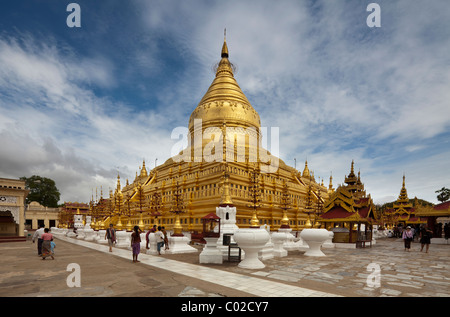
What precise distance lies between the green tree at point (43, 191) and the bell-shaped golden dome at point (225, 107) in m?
60.8

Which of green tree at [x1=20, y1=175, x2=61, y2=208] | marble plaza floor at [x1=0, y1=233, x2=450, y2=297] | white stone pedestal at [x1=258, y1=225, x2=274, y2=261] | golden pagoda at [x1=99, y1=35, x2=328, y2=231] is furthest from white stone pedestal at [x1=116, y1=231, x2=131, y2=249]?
green tree at [x1=20, y1=175, x2=61, y2=208]

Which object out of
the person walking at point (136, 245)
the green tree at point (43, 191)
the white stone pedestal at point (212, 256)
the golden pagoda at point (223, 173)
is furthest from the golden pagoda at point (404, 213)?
the green tree at point (43, 191)

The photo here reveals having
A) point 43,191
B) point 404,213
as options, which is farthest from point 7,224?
point 404,213

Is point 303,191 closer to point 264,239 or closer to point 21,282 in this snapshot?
point 264,239

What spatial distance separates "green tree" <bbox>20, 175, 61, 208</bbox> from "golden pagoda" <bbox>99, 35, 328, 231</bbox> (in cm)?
4781

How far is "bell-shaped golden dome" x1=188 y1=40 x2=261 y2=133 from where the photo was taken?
40.4 metres

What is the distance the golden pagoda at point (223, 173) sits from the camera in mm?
28062

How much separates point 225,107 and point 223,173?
16.6 m

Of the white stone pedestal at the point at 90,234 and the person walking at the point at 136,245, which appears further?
the white stone pedestal at the point at 90,234

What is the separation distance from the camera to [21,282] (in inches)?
309

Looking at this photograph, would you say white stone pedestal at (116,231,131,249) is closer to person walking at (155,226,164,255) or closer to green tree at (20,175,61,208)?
person walking at (155,226,164,255)

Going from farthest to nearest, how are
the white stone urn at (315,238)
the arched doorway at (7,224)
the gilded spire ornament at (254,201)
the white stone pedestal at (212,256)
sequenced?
the arched doorway at (7,224) → the gilded spire ornament at (254,201) → the white stone urn at (315,238) → the white stone pedestal at (212,256)

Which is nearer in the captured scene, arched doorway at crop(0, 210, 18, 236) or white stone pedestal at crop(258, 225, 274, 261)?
white stone pedestal at crop(258, 225, 274, 261)

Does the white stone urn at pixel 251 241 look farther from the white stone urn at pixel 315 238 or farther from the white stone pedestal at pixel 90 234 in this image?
the white stone pedestal at pixel 90 234
